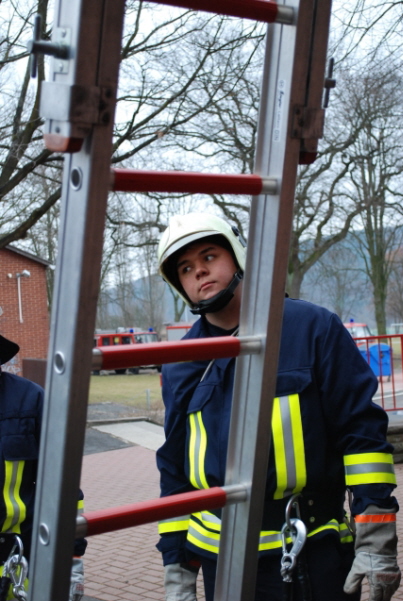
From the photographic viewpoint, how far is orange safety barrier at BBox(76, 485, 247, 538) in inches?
56.2

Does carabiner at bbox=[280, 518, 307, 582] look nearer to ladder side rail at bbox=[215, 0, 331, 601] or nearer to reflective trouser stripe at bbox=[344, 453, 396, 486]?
reflective trouser stripe at bbox=[344, 453, 396, 486]

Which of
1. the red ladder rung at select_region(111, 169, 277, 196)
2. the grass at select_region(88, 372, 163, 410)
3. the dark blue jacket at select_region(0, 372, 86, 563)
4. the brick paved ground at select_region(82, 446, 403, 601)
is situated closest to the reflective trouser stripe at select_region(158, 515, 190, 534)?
the dark blue jacket at select_region(0, 372, 86, 563)

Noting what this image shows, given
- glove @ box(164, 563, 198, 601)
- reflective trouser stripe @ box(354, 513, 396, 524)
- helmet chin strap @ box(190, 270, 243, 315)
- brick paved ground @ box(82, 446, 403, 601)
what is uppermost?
helmet chin strap @ box(190, 270, 243, 315)

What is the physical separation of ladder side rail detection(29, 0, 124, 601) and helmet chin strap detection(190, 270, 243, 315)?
42.5 inches

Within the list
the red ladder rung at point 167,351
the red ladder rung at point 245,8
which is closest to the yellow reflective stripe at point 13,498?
the red ladder rung at point 167,351

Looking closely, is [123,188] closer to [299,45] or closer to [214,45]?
[299,45]

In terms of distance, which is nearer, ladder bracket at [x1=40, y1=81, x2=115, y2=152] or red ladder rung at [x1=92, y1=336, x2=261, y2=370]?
ladder bracket at [x1=40, y1=81, x2=115, y2=152]

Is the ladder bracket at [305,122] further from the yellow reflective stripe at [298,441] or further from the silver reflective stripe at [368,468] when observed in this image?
the silver reflective stripe at [368,468]

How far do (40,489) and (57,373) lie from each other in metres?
0.21

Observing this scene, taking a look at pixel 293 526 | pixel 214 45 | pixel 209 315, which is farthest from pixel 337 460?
pixel 214 45

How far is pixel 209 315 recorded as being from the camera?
260 centimetres

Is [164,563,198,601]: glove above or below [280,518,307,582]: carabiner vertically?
below

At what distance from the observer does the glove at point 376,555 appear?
2160mm

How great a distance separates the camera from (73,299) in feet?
4.34
